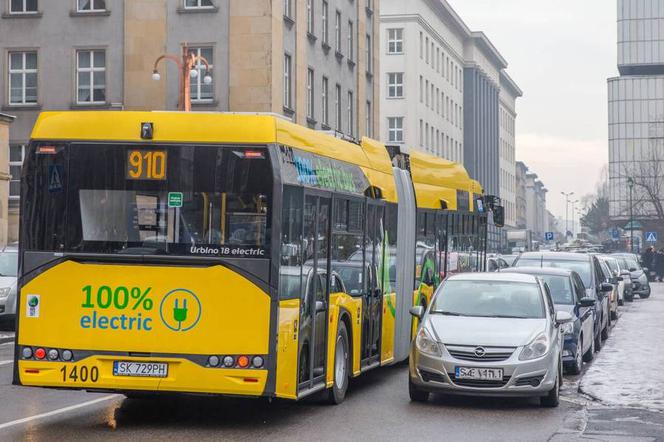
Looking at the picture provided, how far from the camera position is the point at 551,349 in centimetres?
1408

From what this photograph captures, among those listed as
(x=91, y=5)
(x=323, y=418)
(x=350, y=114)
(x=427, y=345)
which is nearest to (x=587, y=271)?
(x=427, y=345)

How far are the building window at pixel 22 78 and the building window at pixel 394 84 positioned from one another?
4396 centimetres

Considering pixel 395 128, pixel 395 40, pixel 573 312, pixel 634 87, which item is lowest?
pixel 573 312

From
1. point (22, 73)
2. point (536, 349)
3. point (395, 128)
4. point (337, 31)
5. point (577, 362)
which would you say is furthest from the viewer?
point (395, 128)

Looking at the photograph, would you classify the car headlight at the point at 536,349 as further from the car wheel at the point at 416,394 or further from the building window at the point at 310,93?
the building window at the point at 310,93

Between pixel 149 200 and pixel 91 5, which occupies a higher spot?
pixel 91 5

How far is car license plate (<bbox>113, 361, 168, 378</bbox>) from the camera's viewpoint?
11.4 meters

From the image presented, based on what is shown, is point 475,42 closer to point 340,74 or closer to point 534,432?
point 340,74

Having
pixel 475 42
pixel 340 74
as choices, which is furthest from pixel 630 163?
pixel 340 74

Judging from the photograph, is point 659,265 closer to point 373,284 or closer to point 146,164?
point 373,284

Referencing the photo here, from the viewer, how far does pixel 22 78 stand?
155ft

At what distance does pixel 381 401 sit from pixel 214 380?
3.56 metres

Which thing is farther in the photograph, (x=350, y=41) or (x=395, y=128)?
(x=395, y=128)

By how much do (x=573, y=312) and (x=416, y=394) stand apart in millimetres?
4890
